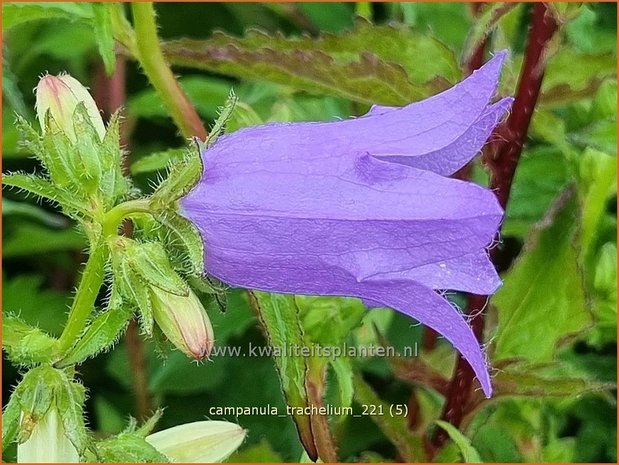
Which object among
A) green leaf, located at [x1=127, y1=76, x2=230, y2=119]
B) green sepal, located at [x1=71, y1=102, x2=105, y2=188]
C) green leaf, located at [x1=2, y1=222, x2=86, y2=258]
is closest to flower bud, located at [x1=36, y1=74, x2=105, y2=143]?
green sepal, located at [x1=71, y1=102, x2=105, y2=188]

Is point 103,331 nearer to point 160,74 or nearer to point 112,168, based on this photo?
point 112,168

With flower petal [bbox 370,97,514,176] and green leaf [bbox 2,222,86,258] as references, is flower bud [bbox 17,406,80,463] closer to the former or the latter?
flower petal [bbox 370,97,514,176]

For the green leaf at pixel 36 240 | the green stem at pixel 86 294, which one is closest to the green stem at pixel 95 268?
the green stem at pixel 86 294

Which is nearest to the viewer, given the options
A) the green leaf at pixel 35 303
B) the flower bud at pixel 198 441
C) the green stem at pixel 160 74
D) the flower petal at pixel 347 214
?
the flower petal at pixel 347 214

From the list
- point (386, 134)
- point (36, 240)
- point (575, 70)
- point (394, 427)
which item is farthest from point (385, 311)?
point (36, 240)

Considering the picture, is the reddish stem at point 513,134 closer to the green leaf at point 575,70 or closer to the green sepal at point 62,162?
the green leaf at point 575,70
